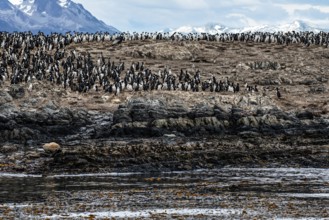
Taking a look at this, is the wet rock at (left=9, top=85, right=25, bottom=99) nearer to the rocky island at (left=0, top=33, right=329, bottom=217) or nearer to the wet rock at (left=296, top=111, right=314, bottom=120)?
the rocky island at (left=0, top=33, right=329, bottom=217)

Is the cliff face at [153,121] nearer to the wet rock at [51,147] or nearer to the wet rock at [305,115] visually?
the wet rock at [305,115]

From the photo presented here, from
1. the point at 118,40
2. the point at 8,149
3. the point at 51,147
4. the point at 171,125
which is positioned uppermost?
the point at 118,40

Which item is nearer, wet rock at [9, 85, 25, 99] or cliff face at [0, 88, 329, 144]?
cliff face at [0, 88, 329, 144]

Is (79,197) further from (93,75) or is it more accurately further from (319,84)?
(319,84)

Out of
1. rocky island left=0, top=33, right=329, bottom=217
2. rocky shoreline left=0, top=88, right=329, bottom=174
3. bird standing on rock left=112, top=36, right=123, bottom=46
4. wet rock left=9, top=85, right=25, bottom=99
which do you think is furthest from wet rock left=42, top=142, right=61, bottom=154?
bird standing on rock left=112, top=36, right=123, bottom=46

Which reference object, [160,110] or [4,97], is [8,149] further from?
[160,110]

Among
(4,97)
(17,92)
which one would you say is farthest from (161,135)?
(17,92)

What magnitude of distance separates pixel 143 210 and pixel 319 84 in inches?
1654

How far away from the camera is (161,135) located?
153 feet

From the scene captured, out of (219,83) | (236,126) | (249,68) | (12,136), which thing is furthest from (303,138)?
(249,68)

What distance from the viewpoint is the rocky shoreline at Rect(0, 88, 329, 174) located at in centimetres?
3825

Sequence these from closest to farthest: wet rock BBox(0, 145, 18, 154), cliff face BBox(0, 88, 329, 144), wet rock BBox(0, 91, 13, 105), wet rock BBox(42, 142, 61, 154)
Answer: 1. wet rock BBox(42, 142, 61, 154)
2. wet rock BBox(0, 145, 18, 154)
3. cliff face BBox(0, 88, 329, 144)
4. wet rock BBox(0, 91, 13, 105)

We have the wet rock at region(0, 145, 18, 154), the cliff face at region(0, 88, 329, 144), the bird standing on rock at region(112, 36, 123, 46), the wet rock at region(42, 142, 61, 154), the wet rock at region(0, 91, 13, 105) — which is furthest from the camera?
the bird standing on rock at region(112, 36, 123, 46)

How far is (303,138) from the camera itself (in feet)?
150
